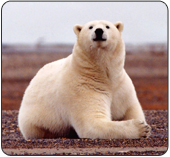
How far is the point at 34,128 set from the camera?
542 cm

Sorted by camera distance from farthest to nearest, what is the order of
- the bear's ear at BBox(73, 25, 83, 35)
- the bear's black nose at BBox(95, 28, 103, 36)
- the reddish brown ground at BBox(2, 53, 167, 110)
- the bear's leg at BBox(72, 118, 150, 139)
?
1. the reddish brown ground at BBox(2, 53, 167, 110)
2. the bear's ear at BBox(73, 25, 83, 35)
3. the bear's black nose at BBox(95, 28, 103, 36)
4. the bear's leg at BBox(72, 118, 150, 139)

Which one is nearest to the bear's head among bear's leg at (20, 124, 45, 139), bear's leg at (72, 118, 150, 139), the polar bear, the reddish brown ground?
the polar bear

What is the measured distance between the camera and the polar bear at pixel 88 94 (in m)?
4.85

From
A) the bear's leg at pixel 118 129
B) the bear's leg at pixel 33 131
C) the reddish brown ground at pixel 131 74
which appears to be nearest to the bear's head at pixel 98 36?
the bear's leg at pixel 118 129

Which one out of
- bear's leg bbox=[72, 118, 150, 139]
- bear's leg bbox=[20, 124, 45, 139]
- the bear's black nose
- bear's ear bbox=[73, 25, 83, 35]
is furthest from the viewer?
bear's leg bbox=[20, 124, 45, 139]

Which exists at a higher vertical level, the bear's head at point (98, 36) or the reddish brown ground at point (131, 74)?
the bear's head at point (98, 36)

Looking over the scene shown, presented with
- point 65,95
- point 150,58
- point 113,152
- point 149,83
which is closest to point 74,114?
point 65,95

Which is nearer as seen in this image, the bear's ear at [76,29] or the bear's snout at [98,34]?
the bear's snout at [98,34]

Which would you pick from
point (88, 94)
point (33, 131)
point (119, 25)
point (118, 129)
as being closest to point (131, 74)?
point (119, 25)

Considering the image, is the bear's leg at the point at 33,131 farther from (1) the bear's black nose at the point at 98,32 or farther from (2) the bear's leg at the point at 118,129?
(1) the bear's black nose at the point at 98,32

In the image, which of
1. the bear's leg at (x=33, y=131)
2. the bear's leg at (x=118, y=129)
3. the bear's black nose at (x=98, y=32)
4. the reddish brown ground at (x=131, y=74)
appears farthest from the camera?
the reddish brown ground at (x=131, y=74)

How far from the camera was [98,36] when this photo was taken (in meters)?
4.81

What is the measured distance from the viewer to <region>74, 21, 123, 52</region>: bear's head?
484cm

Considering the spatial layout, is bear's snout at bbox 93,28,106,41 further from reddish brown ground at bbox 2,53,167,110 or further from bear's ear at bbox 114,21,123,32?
reddish brown ground at bbox 2,53,167,110
